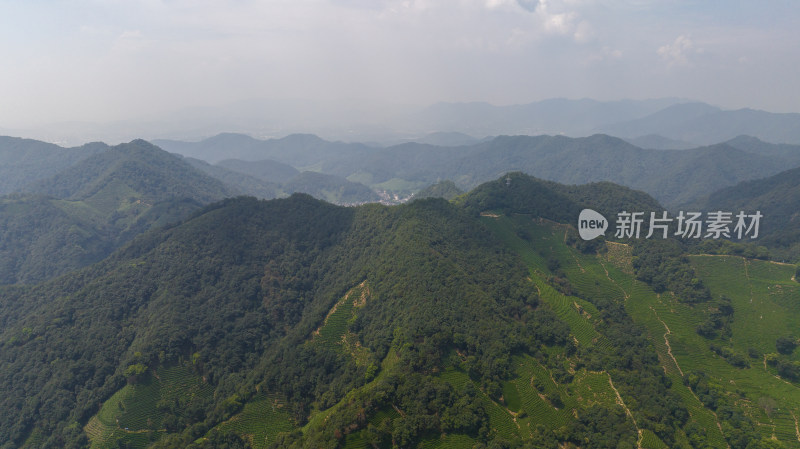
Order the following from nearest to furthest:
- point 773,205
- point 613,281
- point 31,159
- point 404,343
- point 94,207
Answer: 1. point 404,343
2. point 613,281
3. point 773,205
4. point 94,207
5. point 31,159

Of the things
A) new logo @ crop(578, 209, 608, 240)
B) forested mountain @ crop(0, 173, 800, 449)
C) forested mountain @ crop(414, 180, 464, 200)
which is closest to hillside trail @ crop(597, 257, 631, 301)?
forested mountain @ crop(0, 173, 800, 449)

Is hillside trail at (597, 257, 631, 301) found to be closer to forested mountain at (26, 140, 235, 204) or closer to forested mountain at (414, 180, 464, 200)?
forested mountain at (414, 180, 464, 200)

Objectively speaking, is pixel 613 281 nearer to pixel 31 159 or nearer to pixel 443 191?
pixel 443 191

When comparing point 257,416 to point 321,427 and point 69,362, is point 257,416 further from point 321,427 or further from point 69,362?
point 69,362

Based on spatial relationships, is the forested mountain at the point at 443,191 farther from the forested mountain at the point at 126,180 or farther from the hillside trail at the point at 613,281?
the forested mountain at the point at 126,180

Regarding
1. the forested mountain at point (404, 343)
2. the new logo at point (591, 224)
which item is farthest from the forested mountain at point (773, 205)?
the new logo at point (591, 224)

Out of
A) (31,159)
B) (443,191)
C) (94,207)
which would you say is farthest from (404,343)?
(31,159)
